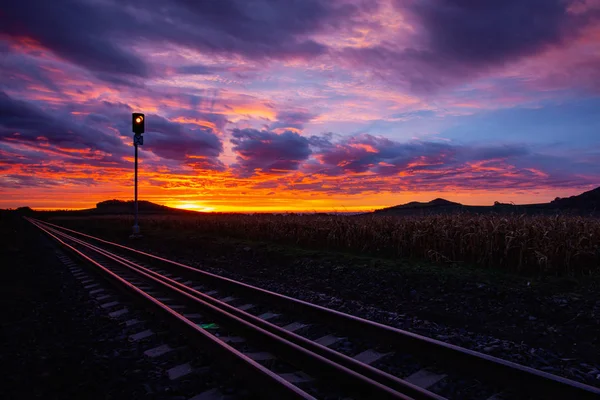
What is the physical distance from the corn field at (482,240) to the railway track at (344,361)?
19.9ft

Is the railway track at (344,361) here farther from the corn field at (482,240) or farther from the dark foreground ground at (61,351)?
the corn field at (482,240)

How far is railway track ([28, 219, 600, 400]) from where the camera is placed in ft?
13.8

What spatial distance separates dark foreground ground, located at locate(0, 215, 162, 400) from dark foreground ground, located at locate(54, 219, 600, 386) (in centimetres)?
Result: 426

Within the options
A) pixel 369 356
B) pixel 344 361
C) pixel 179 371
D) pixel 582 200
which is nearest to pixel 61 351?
pixel 179 371

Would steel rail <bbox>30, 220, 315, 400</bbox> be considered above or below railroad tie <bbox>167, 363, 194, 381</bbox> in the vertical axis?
above

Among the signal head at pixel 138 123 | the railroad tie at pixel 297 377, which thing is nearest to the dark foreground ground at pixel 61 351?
the railroad tie at pixel 297 377

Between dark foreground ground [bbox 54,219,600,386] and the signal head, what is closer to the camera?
dark foreground ground [bbox 54,219,600,386]

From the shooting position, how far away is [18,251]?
1980cm

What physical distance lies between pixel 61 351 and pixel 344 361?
13.9ft

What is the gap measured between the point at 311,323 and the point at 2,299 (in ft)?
24.5

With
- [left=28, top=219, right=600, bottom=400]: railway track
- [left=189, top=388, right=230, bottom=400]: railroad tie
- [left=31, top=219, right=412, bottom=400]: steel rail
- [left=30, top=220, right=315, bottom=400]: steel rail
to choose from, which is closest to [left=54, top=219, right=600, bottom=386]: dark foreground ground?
[left=28, top=219, right=600, bottom=400]: railway track

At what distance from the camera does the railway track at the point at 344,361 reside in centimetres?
419

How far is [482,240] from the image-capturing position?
12.0 metres

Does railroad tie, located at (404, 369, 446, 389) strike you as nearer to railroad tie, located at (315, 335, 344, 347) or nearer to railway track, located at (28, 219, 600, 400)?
railway track, located at (28, 219, 600, 400)
